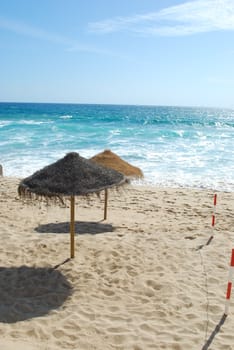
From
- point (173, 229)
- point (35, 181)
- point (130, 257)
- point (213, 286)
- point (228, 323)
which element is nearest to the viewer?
point (228, 323)

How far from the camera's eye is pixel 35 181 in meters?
6.45

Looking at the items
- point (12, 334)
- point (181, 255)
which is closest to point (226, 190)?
point (181, 255)

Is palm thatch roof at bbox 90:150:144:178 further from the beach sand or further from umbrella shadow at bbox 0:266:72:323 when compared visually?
umbrella shadow at bbox 0:266:72:323

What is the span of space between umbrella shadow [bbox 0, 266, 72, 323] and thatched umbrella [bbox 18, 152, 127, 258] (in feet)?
2.88

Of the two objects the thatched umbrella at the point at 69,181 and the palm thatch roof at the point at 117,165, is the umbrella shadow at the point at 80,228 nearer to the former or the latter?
the palm thatch roof at the point at 117,165

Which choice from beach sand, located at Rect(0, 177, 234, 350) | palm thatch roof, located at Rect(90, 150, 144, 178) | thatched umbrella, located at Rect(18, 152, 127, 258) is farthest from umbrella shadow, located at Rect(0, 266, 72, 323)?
palm thatch roof, located at Rect(90, 150, 144, 178)

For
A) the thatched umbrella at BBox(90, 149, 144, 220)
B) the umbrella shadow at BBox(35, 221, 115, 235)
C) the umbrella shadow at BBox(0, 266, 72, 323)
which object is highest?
the thatched umbrella at BBox(90, 149, 144, 220)

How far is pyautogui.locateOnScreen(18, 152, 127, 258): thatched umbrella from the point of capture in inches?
242

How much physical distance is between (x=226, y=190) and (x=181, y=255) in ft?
26.6

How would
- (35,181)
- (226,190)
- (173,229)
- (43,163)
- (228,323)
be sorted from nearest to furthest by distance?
1. (228,323)
2. (35,181)
3. (173,229)
4. (226,190)
5. (43,163)

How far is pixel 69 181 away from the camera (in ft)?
20.4

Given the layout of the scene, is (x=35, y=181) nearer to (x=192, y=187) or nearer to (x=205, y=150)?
(x=192, y=187)

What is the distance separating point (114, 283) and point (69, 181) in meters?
1.86

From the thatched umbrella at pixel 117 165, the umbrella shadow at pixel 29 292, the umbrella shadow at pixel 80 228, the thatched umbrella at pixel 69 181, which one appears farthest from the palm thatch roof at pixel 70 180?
the thatched umbrella at pixel 117 165
